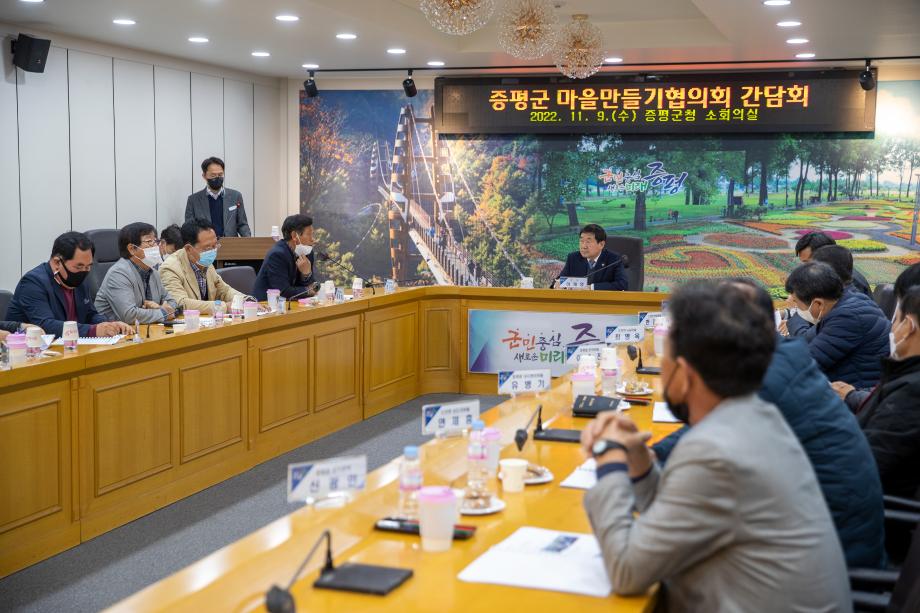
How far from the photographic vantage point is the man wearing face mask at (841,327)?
4.55 metres

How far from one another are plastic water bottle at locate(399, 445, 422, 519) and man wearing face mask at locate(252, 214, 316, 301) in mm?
4485

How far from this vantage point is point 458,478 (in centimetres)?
282

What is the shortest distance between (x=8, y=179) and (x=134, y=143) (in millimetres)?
1458

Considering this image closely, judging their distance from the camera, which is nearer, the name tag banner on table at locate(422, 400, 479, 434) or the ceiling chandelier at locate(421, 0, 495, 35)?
the name tag banner on table at locate(422, 400, 479, 434)

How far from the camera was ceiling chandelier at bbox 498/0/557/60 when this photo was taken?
6520mm

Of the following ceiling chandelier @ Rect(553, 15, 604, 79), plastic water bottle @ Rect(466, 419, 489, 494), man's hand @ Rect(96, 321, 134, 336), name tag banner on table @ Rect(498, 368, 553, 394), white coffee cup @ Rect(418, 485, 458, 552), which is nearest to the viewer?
white coffee cup @ Rect(418, 485, 458, 552)

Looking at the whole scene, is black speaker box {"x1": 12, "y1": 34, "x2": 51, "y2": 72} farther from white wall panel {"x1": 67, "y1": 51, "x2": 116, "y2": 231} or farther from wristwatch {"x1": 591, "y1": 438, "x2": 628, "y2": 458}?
wristwatch {"x1": 591, "y1": 438, "x2": 628, "y2": 458}

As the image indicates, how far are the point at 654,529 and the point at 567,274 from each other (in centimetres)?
640

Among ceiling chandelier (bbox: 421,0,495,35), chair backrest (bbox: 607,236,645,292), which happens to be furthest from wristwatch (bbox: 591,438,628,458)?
chair backrest (bbox: 607,236,645,292)

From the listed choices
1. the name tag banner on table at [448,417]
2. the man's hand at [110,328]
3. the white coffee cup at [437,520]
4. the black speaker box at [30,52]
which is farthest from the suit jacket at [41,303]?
the white coffee cup at [437,520]

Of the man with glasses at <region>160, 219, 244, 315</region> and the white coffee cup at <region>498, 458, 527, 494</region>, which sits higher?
the man with glasses at <region>160, 219, 244, 315</region>

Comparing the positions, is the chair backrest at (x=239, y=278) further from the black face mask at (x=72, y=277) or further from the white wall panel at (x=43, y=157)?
the black face mask at (x=72, y=277)

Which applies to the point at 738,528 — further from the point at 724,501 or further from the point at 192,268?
the point at 192,268

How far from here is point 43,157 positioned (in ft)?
26.5
